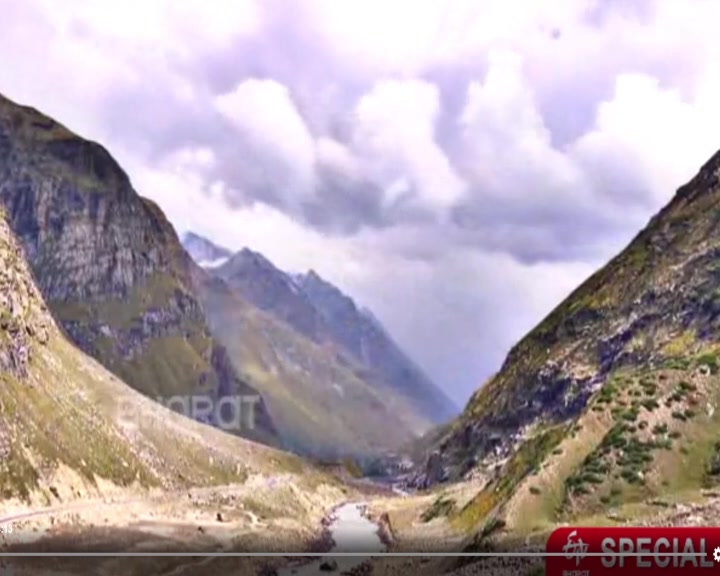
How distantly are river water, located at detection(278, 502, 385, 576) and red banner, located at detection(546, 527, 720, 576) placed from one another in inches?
3609

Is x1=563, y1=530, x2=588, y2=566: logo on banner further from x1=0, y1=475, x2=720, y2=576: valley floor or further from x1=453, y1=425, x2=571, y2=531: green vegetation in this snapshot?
x1=453, y1=425, x2=571, y2=531: green vegetation

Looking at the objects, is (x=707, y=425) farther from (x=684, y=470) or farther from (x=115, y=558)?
(x=115, y=558)

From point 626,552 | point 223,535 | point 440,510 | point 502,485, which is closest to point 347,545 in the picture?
point 223,535

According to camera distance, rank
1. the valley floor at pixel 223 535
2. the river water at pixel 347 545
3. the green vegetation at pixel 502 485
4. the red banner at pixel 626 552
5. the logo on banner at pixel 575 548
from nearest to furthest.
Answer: the red banner at pixel 626 552 < the logo on banner at pixel 575 548 < the valley floor at pixel 223 535 < the river water at pixel 347 545 < the green vegetation at pixel 502 485

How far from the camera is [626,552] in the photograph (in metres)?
19.0

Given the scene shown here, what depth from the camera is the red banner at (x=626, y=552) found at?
1886cm

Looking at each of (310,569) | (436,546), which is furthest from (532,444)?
(310,569)

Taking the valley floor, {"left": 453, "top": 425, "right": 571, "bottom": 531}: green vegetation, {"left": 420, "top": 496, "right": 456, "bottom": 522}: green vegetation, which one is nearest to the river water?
the valley floor

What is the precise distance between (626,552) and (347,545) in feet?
454

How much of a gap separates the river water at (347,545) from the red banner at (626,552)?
91679mm

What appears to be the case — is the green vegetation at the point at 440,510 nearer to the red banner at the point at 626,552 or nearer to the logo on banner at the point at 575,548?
the red banner at the point at 626,552

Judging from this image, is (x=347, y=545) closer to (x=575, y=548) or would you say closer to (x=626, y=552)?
(x=575, y=548)

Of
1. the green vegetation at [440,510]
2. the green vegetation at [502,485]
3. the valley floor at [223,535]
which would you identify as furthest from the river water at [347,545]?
the green vegetation at [502,485]

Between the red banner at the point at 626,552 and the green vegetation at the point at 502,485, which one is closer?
the red banner at the point at 626,552
